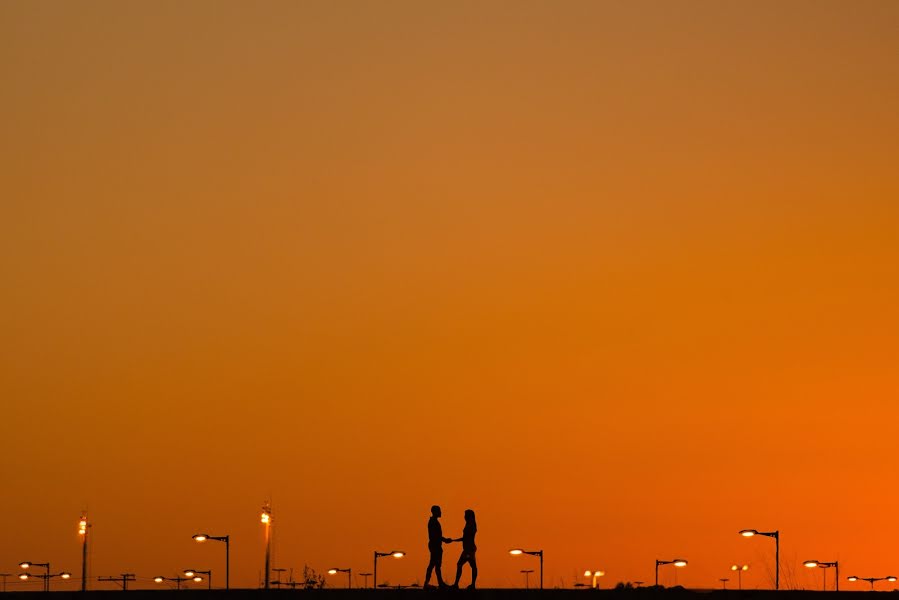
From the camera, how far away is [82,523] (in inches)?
3792

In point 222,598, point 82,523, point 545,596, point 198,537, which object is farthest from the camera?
point 82,523

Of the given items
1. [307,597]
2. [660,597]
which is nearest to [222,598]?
[307,597]

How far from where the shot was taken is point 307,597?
5584cm

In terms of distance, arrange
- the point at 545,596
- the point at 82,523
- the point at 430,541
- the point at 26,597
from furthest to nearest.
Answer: the point at 82,523 → the point at 26,597 → the point at 545,596 → the point at 430,541

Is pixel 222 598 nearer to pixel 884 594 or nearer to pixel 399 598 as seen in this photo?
pixel 399 598

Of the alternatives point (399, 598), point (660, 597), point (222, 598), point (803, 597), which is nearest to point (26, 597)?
point (222, 598)

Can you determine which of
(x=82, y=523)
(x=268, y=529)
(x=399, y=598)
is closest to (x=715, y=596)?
(x=399, y=598)

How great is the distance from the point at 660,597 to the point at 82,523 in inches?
1991

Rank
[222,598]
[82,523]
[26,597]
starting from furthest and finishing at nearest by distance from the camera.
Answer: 1. [82,523]
2. [26,597]
3. [222,598]

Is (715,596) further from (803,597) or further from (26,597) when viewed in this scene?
(26,597)

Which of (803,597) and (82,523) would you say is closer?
(803,597)

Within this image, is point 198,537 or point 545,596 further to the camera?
point 198,537

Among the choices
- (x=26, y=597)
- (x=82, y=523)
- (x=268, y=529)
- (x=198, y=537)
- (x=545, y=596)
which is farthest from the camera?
(x=82, y=523)

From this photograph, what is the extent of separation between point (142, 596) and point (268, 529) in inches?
808
